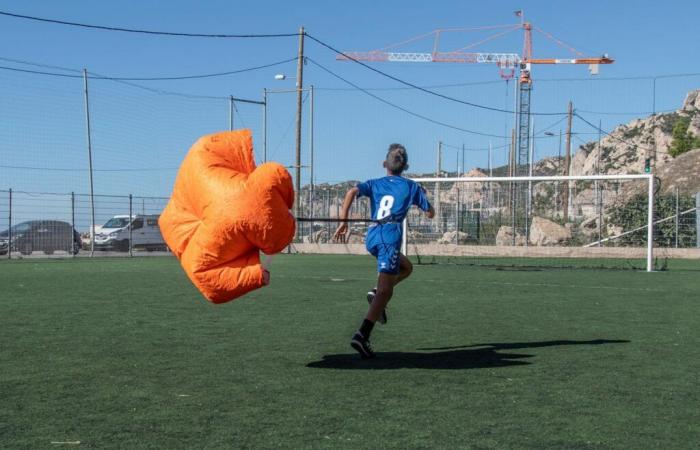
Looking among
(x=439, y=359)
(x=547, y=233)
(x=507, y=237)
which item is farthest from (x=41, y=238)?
(x=439, y=359)

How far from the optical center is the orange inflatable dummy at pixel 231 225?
6371mm

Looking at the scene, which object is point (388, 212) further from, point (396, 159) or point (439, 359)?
point (439, 359)

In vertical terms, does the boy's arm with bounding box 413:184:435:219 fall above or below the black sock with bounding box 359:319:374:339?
above

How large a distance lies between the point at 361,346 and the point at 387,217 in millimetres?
1149

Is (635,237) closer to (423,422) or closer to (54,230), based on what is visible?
(54,230)

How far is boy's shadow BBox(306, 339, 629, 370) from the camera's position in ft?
22.4

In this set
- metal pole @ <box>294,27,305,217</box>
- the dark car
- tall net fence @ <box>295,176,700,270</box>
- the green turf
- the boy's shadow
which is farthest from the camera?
metal pole @ <box>294,27,305,217</box>

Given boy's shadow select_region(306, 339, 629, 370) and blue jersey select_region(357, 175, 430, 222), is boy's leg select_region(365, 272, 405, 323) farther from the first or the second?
blue jersey select_region(357, 175, 430, 222)

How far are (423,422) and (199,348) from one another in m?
3.13

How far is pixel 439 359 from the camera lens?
23.6 feet

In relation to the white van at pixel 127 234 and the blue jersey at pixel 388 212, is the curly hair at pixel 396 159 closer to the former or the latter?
the blue jersey at pixel 388 212

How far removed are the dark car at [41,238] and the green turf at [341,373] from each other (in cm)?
1676

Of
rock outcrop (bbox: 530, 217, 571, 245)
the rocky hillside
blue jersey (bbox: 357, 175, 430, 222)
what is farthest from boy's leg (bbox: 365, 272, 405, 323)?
the rocky hillside

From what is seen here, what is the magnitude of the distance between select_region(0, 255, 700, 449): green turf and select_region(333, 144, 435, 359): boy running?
1.71ft
